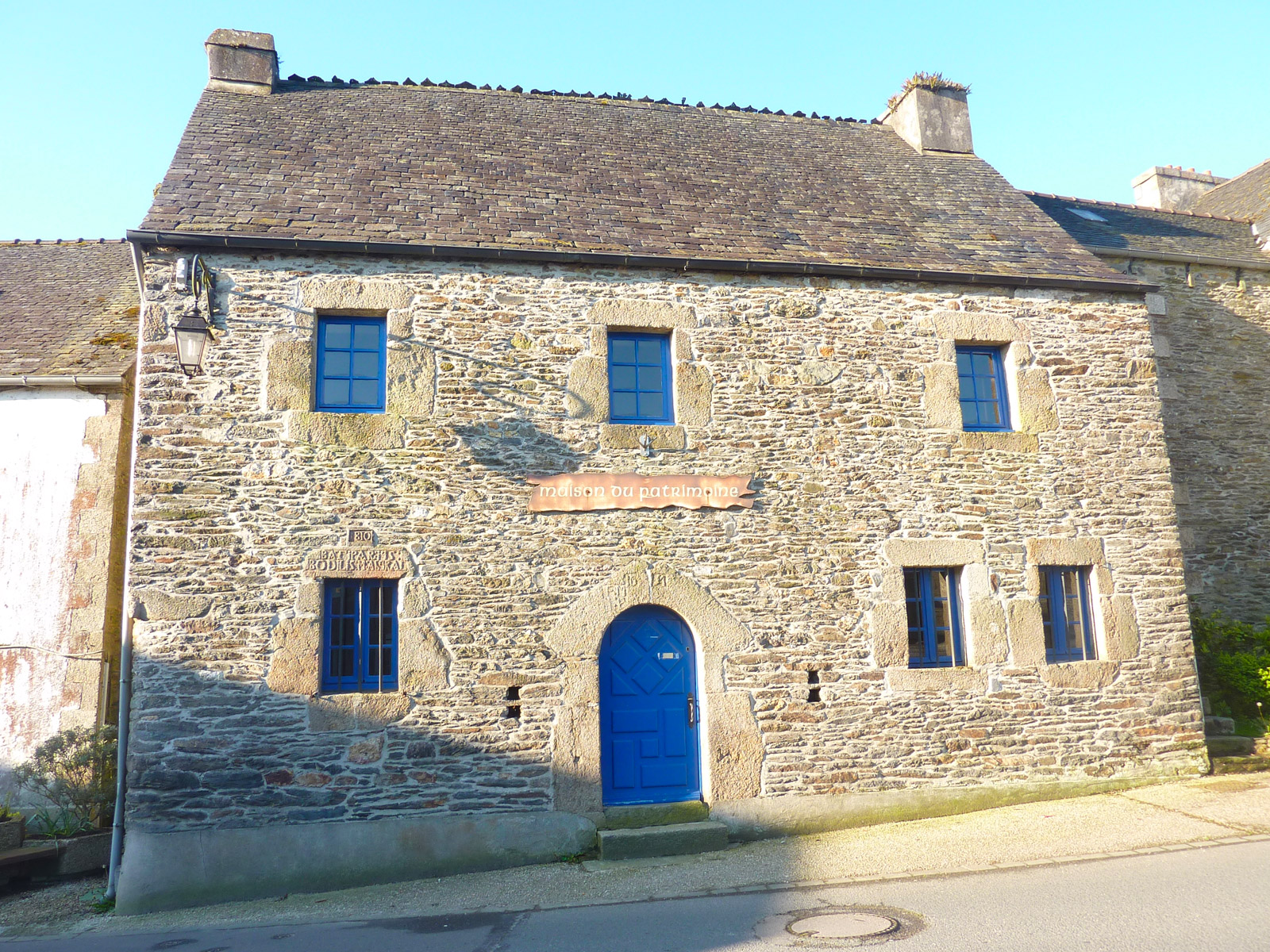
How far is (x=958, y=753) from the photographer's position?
8148 millimetres

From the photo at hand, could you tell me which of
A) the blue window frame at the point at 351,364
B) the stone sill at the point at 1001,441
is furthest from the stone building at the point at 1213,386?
the blue window frame at the point at 351,364

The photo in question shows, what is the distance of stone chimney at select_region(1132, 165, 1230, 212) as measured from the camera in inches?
628

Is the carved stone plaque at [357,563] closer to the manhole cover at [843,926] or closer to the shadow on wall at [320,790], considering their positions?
the shadow on wall at [320,790]

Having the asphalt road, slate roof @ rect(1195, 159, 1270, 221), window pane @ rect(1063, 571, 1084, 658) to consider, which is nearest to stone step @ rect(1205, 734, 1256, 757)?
window pane @ rect(1063, 571, 1084, 658)

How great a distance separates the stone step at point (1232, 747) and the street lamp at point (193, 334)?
10.6 m

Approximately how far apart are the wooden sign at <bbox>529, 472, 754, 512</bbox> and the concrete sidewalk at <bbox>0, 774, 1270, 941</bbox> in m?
2.98

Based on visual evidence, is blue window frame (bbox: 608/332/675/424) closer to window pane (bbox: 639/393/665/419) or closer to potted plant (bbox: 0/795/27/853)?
window pane (bbox: 639/393/665/419)

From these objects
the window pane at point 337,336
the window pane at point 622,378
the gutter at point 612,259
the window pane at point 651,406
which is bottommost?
the window pane at point 651,406

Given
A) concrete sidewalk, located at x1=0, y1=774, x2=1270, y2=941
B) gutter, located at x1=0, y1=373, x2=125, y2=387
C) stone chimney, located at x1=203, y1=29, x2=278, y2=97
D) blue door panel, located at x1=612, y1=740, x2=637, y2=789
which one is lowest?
concrete sidewalk, located at x1=0, y1=774, x2=1270, y2=941

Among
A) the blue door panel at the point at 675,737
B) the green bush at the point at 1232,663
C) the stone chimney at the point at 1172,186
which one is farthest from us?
the stone chimney at the point at 1172,186

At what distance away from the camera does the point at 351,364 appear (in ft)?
26.3

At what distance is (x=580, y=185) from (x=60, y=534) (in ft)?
21.2

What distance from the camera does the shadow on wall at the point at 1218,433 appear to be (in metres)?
11.0

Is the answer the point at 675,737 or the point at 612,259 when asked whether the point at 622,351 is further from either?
the point at 675,737
